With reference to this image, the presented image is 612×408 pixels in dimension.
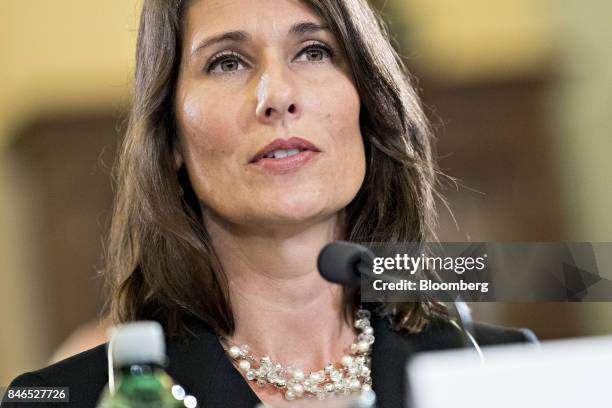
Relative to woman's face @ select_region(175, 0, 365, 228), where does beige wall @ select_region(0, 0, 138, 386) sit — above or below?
above

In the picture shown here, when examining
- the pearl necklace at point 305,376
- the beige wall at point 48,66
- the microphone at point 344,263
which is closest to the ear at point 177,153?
the pearl necklace at point 305,376

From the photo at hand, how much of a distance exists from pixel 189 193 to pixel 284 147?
0.17 m

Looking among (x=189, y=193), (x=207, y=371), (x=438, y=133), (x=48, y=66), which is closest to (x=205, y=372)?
(x=207, y=371)

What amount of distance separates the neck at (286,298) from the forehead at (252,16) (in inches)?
8.5

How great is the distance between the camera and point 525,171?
2.51 meters

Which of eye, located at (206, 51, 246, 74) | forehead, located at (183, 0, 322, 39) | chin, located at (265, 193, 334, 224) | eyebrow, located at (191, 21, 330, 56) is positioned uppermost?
forehead, located at (183, 0, 322, 39)

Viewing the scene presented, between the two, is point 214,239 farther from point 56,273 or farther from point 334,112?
point 56,273

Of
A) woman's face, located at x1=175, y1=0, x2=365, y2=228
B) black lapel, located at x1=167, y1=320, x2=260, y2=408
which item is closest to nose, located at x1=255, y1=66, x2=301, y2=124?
woman's face, located at x1=175, y1=0, x2=365, y2=228

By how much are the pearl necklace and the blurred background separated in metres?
0.96

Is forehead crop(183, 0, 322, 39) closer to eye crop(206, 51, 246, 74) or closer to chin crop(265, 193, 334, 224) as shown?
eye crop(206, 51, 246, 74)

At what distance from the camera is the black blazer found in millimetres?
1062

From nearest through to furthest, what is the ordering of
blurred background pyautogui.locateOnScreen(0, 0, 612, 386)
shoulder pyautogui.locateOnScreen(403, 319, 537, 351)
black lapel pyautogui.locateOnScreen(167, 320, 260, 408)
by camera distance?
black lapel pyautogui.locateOnScreen(167, 320, 260, 408)
shoulder pyautogui.locateOnScreen(403, 319, 537, 351)
blurred background pyautogui.locateOnScreen(0, 0, 612, 386)

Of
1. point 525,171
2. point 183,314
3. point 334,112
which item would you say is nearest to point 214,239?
point 183,314

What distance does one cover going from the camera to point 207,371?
42.4 inches
